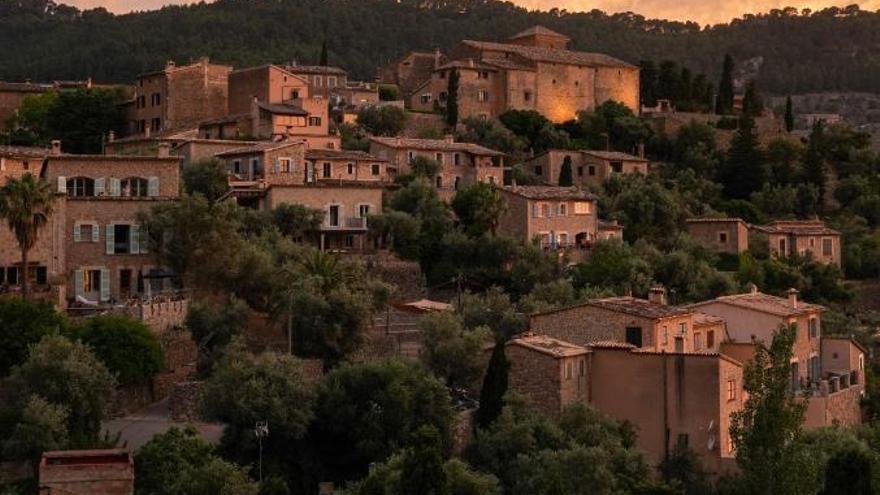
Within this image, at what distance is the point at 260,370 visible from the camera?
4141 cm

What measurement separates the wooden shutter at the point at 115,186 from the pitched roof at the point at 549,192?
16587 millimetres

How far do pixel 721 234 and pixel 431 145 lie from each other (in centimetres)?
1241

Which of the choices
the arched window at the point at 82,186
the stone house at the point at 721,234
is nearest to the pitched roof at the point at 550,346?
the arched window at the point at 82,186

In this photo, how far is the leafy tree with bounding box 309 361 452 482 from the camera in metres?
41.3

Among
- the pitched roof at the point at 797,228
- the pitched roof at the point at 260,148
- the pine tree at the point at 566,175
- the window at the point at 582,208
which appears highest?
the pitched roof at the point at 260,148

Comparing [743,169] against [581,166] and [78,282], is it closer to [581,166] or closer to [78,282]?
[581,166]

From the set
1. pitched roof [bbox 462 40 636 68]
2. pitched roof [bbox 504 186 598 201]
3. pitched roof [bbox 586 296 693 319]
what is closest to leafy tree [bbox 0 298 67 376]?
pitched roof [bbox 586 296 693 319]

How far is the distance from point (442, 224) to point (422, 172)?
6544 mm

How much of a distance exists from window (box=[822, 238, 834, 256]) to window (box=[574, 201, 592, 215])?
11990 millimetres

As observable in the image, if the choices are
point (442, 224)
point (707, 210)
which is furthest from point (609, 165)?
point (442, 224)

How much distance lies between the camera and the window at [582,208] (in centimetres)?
6581

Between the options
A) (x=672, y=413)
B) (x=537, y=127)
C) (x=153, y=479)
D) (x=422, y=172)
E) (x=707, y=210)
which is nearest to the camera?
(x=153, y=479)

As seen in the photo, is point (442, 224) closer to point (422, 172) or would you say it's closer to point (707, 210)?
point (422, 172)

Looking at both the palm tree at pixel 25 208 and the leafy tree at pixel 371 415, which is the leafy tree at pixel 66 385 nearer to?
the leafy tree at pixel 371 415
